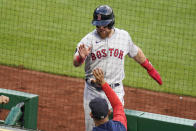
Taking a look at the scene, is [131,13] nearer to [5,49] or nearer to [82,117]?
[5,49]

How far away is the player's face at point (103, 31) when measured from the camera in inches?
227

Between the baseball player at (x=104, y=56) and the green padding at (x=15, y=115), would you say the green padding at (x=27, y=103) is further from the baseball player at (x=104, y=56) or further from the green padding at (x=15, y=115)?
the baseball player at (x=104, y=56)

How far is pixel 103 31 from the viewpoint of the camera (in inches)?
228

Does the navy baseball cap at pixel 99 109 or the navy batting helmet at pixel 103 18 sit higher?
the navy batting helmet at pixel 103 18

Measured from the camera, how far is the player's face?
18.9ft

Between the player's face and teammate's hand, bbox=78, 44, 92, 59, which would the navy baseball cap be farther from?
the player's face

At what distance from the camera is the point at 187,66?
1021 centimetres

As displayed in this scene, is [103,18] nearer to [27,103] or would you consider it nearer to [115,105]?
[27,103]

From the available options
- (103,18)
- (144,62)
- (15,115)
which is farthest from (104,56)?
(15,115)

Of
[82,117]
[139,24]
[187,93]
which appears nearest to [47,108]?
[82,117]

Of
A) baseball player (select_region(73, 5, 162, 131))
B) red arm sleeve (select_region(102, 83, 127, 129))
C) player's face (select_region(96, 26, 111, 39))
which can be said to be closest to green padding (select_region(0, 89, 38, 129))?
baseball player (select_region(73, 5, 162, 131))

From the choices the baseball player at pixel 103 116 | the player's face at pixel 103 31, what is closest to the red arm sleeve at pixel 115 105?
the baseball player at pixel 103 116

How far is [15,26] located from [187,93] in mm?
4742

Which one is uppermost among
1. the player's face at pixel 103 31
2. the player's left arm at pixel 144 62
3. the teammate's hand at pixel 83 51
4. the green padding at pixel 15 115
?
the player's face at pixel 103 31
